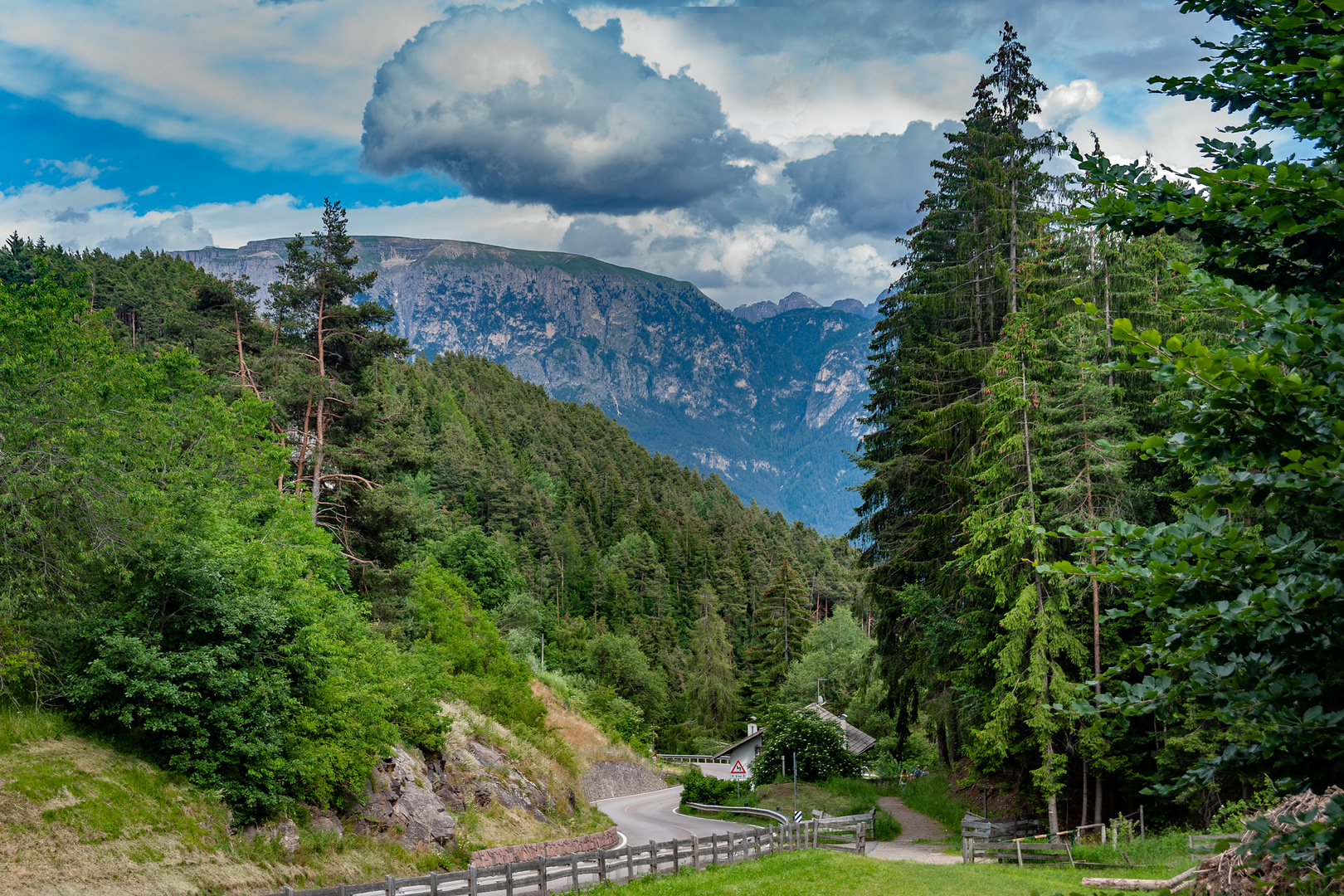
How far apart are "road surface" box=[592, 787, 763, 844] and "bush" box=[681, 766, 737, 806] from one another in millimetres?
1112

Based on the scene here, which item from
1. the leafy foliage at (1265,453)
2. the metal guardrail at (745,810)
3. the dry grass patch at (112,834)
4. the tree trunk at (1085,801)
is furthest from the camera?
the metal guardrail at (745,810)

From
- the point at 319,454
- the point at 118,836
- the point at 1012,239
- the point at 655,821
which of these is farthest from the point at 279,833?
the point at 1012,239

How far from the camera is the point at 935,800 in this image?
33312 mm

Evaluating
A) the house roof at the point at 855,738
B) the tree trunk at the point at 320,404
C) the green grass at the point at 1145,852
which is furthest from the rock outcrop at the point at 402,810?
the house roof at the point at 855,738

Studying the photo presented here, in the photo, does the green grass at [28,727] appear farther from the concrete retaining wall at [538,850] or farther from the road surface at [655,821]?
the road surface at [655,821]

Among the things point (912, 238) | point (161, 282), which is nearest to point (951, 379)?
point (912, 238)

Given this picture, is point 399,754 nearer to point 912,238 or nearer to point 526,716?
point 526,716

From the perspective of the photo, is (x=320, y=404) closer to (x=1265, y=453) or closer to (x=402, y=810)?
(x=402, y=810)

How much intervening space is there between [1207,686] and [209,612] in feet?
57.4

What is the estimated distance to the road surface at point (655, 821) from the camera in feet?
111

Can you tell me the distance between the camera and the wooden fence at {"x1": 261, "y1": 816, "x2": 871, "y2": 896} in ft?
46.1

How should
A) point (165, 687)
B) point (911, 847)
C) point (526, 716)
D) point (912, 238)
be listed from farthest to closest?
1. point (526, 716)
2. point (912, 238)
3. point (911, 847)
4. point (165, 687)

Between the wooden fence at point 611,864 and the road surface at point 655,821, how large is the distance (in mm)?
4609

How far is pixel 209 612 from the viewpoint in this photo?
16.7 metres
